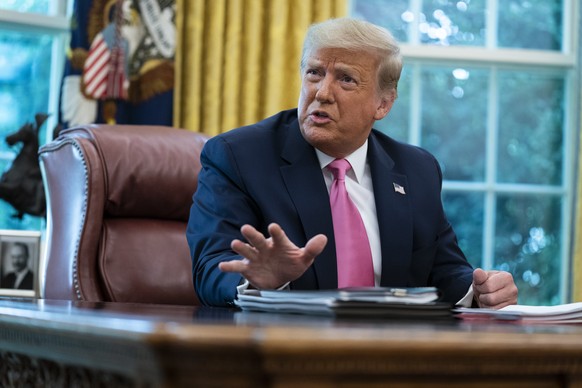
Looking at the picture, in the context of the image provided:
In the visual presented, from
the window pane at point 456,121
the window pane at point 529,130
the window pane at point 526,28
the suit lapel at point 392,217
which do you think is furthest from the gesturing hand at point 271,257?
the window pane at point 526,28

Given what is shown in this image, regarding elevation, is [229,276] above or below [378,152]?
below

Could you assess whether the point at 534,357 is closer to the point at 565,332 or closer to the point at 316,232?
the point at 565,332

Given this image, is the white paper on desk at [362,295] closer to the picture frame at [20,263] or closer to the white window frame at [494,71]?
the picture frame at [20,263]

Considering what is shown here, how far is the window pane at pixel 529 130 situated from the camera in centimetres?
466

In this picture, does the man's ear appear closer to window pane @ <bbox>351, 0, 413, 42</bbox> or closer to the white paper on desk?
the white paper on desk

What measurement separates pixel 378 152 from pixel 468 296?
52 cm

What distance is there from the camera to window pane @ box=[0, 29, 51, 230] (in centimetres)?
407

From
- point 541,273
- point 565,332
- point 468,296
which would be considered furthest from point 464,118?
point 565,332

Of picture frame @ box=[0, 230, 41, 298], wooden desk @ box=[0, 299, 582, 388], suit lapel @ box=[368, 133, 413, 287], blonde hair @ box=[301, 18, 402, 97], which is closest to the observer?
wooden desk @ box=[0, 299, 582, 388]

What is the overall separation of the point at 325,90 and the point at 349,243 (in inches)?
16.1

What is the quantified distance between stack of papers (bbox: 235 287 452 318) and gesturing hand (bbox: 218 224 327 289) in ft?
0.27

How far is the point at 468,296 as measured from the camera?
7.51 ft

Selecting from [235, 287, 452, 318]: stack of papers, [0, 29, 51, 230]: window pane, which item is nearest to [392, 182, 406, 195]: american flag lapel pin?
[235, 287, 452, 318]: stack of papers

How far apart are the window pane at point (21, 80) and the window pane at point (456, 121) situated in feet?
5.60
